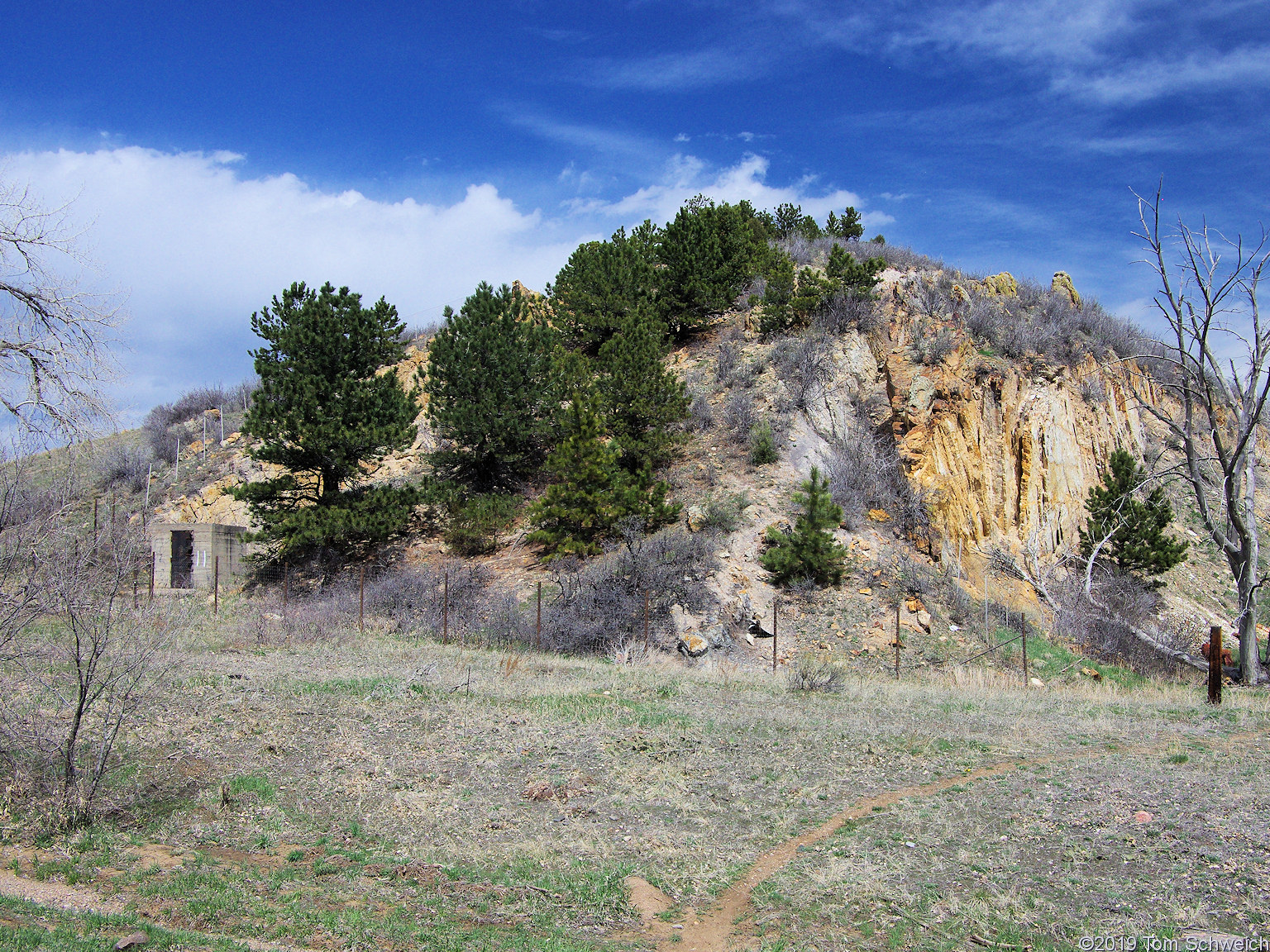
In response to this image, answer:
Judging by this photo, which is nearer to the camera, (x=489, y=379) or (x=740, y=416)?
(x=489, y=379)

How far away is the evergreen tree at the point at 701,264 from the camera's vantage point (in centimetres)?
3322

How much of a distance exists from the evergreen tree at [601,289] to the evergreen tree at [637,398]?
147 inches

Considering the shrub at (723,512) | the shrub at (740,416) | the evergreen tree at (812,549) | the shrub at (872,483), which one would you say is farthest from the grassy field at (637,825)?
the shrub at (740,416)

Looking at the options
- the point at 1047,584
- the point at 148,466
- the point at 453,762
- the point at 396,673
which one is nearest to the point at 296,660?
the point at 396,673

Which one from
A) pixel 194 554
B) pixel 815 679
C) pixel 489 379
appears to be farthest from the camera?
pixel 194 554

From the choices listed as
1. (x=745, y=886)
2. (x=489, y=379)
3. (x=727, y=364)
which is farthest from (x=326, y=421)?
(x=745, y=886)

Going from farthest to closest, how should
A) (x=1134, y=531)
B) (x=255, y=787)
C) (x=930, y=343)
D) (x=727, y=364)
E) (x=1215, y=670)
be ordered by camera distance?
(x=727, y=364) < (x=930, y=343) < (x=1134, y=531) < (x=1215, y=670) < (x=255, y=787)

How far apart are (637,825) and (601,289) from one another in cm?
2515

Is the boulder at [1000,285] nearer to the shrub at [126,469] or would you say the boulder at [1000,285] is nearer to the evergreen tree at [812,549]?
the evergreen tree at [812,549]

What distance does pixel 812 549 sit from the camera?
22.6 meters

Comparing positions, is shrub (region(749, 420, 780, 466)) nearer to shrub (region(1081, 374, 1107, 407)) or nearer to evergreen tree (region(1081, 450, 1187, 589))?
evergreen tree (region(1081, 450, 1187, 589))

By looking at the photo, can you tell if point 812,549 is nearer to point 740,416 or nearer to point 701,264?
point 740,416

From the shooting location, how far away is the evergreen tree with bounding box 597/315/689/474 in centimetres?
2650

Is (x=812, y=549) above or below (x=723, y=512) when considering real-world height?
below
